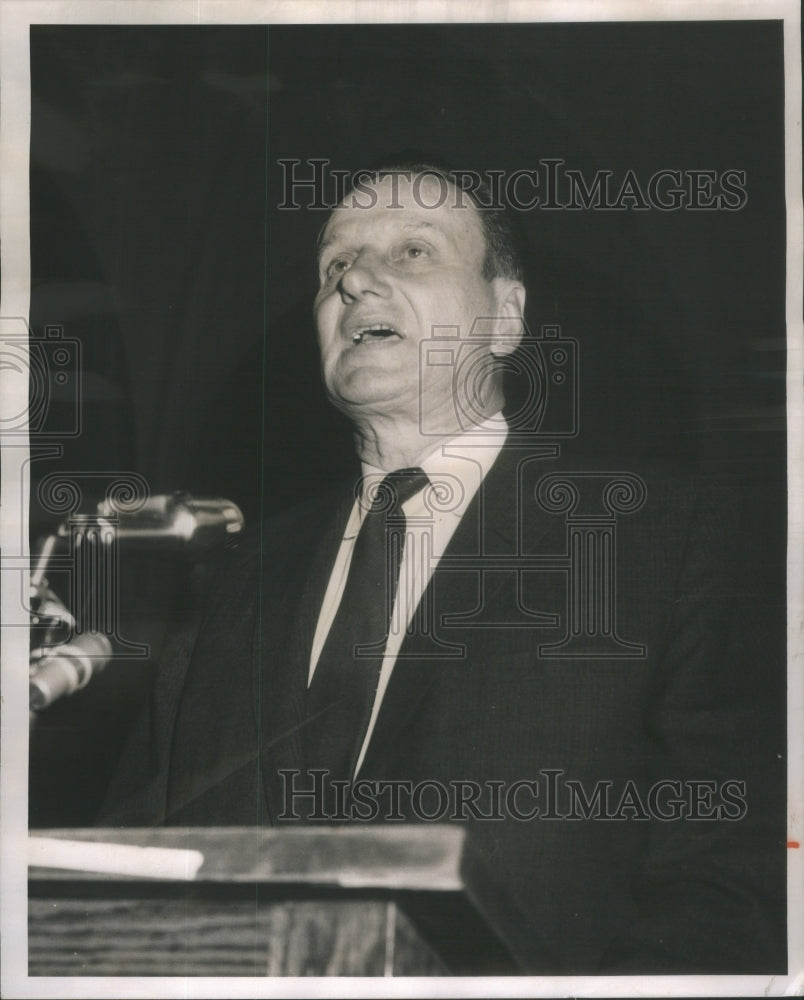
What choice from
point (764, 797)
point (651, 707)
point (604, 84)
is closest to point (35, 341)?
point (604, 84)

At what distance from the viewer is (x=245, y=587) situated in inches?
97.6

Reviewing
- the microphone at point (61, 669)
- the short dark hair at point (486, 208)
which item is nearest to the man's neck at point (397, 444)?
the short dark hair at point (486, 208)

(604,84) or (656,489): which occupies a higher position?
(604,84)

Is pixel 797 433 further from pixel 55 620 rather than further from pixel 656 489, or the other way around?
pixel 55 620

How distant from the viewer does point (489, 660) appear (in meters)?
2.42

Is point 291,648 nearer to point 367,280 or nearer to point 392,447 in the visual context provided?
point 392,447

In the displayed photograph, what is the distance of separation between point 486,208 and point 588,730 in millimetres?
1247

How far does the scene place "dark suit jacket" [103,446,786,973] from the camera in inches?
95.2

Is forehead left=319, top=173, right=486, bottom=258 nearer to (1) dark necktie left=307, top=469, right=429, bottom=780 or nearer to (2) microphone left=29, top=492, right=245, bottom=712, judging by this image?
(1) dark necktie left=307, top=469, right=429, bottom=780

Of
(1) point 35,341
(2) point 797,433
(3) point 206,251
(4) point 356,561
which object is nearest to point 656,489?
(2) point 797,433

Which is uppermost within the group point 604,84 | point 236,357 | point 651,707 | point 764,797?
point 604,84

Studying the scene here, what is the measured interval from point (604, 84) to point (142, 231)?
1153 millimetres

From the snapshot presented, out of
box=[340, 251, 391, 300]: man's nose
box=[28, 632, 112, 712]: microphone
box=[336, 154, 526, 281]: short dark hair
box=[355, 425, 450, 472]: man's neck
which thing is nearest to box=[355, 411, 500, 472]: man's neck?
box=[355, 425, 450, 472]: man's neck

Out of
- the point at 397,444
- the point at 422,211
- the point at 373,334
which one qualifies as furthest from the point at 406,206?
the point at 397,444
